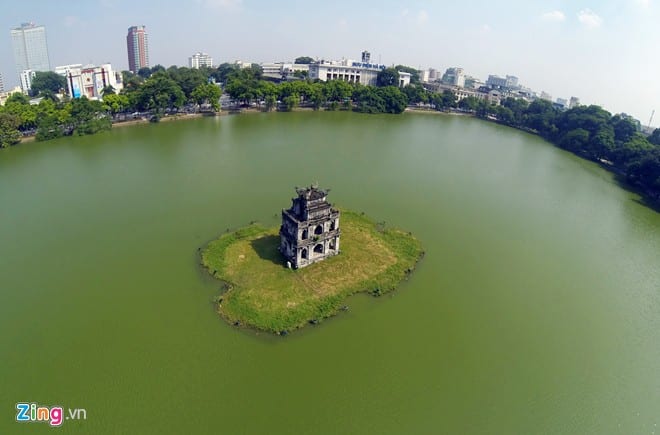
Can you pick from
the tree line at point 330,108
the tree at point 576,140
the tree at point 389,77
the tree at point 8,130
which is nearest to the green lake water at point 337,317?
the tree at point 8,130

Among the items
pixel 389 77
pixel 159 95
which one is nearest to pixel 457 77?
pixel 389 77

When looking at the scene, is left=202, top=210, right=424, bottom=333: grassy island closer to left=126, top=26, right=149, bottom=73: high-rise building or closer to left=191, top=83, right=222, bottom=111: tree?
left=191, top=83, right=222, bottom=111: tree

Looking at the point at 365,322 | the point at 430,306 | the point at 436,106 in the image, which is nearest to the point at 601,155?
the point at 436,106

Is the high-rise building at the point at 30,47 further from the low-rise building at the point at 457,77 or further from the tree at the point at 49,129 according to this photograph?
the low-rise building at the point at 457,77

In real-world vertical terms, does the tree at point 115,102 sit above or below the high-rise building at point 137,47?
below

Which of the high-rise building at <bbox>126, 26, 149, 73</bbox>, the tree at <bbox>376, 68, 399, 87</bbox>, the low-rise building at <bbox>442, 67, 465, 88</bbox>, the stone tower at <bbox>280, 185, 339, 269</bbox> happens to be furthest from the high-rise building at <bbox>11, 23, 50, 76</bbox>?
the stone tower at <bbox>280, 185, 339, 269</bbox>

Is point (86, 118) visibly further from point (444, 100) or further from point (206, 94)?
point (444, 100)

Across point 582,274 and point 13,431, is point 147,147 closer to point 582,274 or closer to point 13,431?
point 13,431
